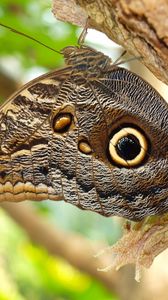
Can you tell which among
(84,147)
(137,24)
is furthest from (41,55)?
(137,24)

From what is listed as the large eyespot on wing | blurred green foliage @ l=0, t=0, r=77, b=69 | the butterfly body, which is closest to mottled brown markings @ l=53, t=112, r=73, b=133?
the butterfly body

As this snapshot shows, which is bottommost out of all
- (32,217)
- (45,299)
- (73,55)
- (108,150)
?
(108,150)

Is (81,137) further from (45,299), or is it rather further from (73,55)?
(45,299)

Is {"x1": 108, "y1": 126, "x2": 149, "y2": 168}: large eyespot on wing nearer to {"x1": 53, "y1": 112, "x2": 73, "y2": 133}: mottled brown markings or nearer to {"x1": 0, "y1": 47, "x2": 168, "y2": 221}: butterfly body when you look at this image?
{"x1": 0, "y1": 47, "x2": 168, "y2": 221}: butterfly body

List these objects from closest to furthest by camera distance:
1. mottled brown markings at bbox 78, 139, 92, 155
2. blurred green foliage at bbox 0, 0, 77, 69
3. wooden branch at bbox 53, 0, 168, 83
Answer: wooden branch at bbox 53, 0, 168, 83, mottled brown markings at bbox 78, 139, 92, 155, blurred green foliage at bbox 0, 0, 77, 69

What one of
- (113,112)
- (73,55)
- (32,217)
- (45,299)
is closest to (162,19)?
(113,112)

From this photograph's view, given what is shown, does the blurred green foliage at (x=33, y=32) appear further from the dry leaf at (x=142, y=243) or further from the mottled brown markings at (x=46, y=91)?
the dry leaf at (x=142, y=243)

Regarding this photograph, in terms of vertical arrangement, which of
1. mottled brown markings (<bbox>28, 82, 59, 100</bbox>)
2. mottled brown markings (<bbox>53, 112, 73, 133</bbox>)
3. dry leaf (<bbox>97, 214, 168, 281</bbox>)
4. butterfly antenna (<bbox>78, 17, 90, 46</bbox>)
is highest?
butterfly antenna (<bbox>78, 17, 90, 46</bbox>)

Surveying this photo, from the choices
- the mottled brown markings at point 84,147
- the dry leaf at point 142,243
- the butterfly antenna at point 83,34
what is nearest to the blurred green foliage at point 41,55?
the butterfly antenna at point 83,34

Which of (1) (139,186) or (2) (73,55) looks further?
(2) (73,55)
